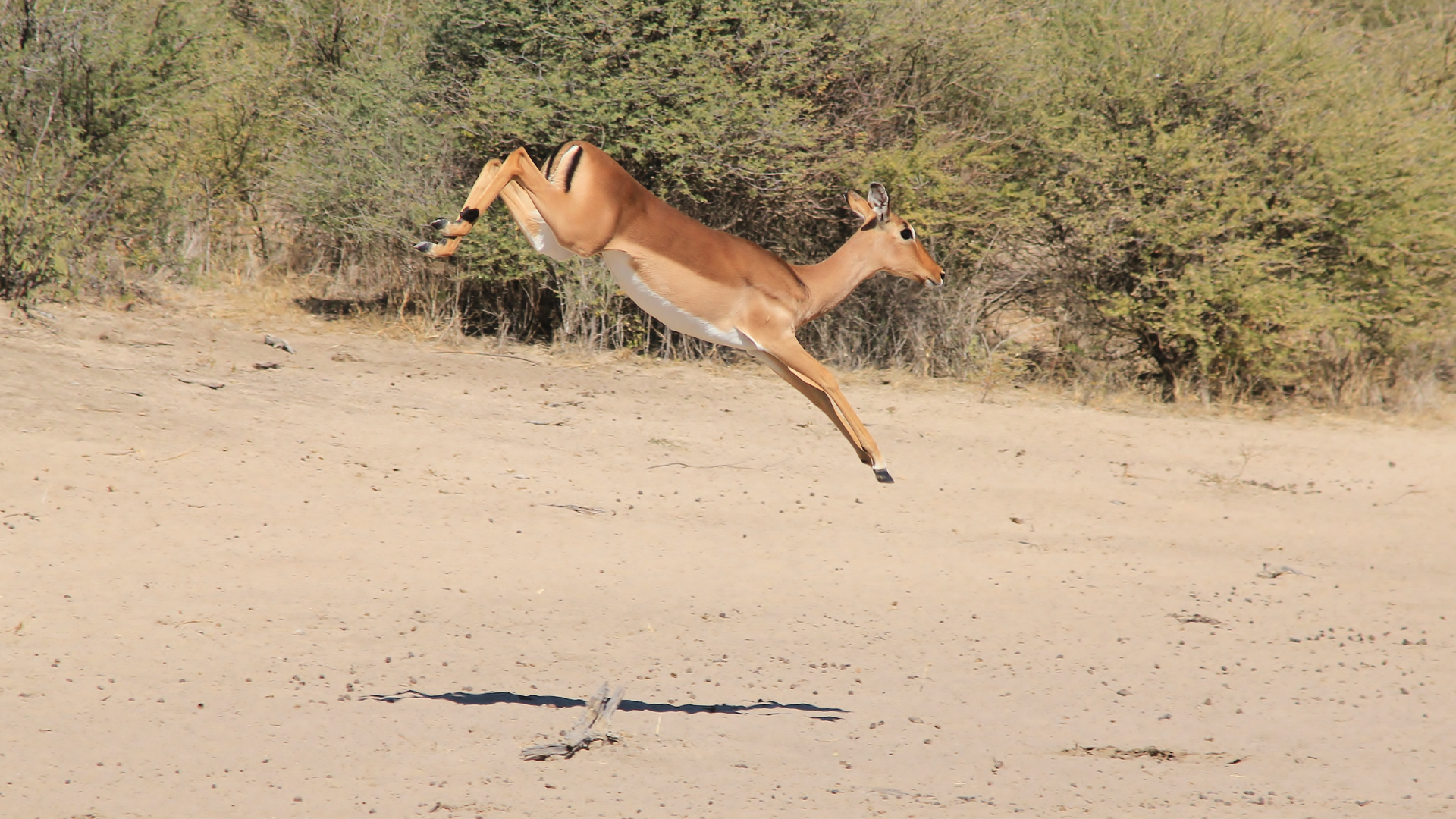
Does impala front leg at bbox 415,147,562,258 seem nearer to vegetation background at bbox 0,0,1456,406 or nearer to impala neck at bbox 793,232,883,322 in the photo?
impala neck at bbox 793,232,883,322

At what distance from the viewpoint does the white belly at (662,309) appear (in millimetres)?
4941

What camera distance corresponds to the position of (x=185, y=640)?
8820mm

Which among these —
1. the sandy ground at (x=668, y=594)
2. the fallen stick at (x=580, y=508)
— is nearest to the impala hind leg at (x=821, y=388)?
the sandy ground at (x=668, y=594)

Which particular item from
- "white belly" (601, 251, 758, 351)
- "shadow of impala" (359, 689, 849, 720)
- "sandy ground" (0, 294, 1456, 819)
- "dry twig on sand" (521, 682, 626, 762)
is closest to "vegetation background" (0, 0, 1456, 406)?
"sandy ground" (0, 294, 1456, 819)

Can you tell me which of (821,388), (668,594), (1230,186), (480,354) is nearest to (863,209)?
(821,388)

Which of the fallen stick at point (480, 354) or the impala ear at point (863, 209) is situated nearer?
the impala ear at point (863, 209)

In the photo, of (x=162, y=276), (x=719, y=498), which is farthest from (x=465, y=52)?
(x=719, y=498)

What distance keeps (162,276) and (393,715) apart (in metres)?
11.5

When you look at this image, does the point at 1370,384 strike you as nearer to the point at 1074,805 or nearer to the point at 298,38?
the point at 1074,805

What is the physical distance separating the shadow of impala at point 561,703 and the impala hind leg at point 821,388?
3.21 metres

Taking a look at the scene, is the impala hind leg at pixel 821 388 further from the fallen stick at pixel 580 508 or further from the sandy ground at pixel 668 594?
Answer: the fallen stick at pixel 580 508

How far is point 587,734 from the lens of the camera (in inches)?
292

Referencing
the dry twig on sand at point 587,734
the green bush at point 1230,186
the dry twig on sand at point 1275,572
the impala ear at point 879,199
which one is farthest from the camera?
the green bush at point 1230,186

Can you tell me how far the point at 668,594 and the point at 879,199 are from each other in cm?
579
